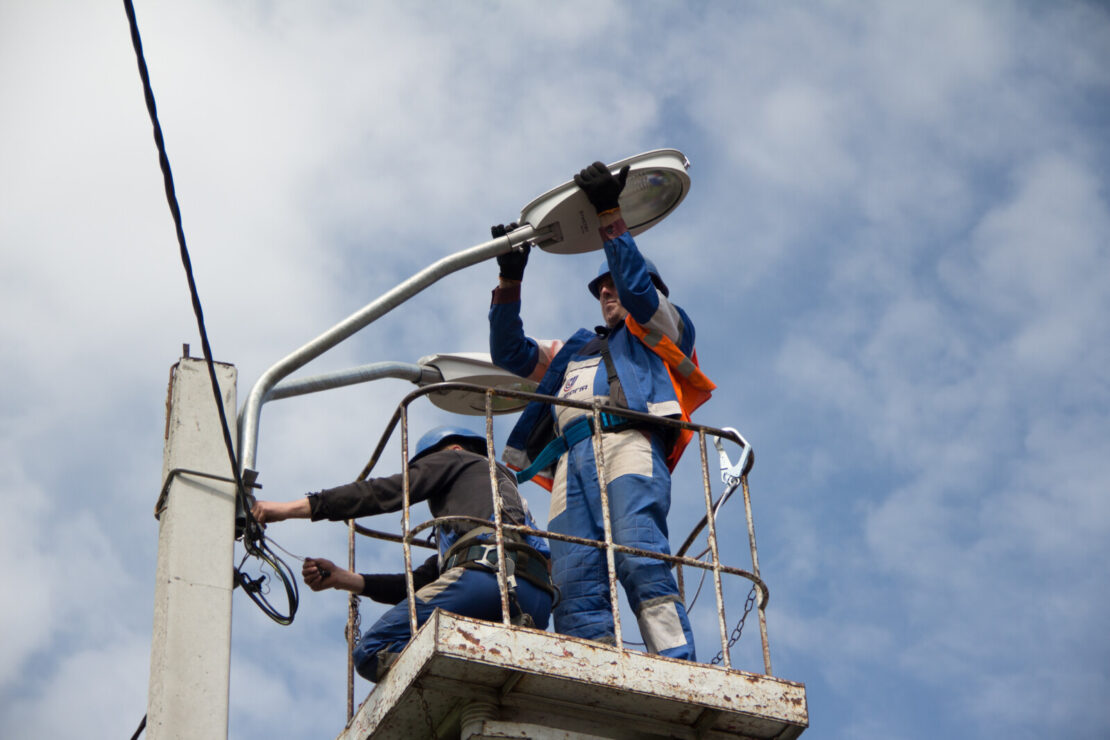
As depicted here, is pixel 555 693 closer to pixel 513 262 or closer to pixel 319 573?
pixel 319 573

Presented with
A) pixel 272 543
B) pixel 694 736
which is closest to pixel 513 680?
pixel 694 736

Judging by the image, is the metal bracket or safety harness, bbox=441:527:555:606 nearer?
the metal bracket

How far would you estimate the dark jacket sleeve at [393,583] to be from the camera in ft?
26.0

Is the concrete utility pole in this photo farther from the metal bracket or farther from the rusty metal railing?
the rusty metal railing

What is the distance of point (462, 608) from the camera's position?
6930 millimetres

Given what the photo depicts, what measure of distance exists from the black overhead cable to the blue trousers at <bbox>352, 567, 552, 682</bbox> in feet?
1.43

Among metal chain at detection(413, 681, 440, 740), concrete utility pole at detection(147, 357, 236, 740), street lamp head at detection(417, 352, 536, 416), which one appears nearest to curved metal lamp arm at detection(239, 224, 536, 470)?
concrete utility pole at detection(147, 357, 236, 740)

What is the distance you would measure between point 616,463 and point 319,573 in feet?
5.45

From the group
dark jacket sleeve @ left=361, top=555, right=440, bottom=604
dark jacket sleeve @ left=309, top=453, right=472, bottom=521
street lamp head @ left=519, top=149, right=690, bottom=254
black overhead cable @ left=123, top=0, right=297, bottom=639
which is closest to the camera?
black overhead cable @ left=123, top=0, right=297, bottom=639

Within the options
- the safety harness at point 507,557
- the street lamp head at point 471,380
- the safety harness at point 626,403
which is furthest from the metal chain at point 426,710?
the street lamp head at point 471,380

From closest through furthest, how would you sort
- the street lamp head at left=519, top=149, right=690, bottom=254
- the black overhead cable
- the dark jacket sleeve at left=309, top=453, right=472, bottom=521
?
1. the black overhead cable
2. the dark jacket sleeve at left=309, top=453, right=472, bottom=521
3. the street lamp head at left=519, top=149, right=690, bottom=254

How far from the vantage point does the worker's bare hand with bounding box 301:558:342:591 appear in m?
7.60

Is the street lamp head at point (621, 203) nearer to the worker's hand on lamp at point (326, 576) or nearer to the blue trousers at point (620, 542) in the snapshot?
the blue trousers at point (620, 542)

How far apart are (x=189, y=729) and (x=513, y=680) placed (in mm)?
1382
